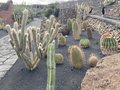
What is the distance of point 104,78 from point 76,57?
7.66ft

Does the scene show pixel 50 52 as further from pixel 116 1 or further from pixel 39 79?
pixel 116 1

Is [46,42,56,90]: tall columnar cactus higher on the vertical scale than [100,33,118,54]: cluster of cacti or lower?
higher

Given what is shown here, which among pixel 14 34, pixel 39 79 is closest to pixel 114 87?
pixel 39 79

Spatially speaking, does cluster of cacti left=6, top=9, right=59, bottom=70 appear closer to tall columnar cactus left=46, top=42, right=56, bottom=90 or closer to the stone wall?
tall columnar cactus left=46, top=42, right=56, bottom=90

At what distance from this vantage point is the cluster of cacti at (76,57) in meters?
8.35

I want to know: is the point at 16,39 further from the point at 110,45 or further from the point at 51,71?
the point at 51,71

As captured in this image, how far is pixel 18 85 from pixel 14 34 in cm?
135

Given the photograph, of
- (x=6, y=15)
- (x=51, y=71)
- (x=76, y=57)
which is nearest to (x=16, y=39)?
(x=76, y=57)

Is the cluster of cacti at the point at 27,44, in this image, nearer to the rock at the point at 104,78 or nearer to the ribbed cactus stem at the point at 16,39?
the ribbed cactus stem at the point at 16,39

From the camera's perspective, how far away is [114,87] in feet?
18.2

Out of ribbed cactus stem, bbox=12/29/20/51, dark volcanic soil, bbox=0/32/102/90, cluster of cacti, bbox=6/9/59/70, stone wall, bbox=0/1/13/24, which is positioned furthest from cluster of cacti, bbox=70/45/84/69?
stone wall, bbox=0/1/13/24

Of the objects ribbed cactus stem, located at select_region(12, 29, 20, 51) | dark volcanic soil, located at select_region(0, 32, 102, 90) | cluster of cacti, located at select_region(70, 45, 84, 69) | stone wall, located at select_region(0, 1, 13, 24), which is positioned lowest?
stone wall, located at select_region(0, 1, 13, 24)

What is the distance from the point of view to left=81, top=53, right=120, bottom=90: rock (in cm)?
577

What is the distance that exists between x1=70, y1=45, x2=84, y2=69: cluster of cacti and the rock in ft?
3.64
